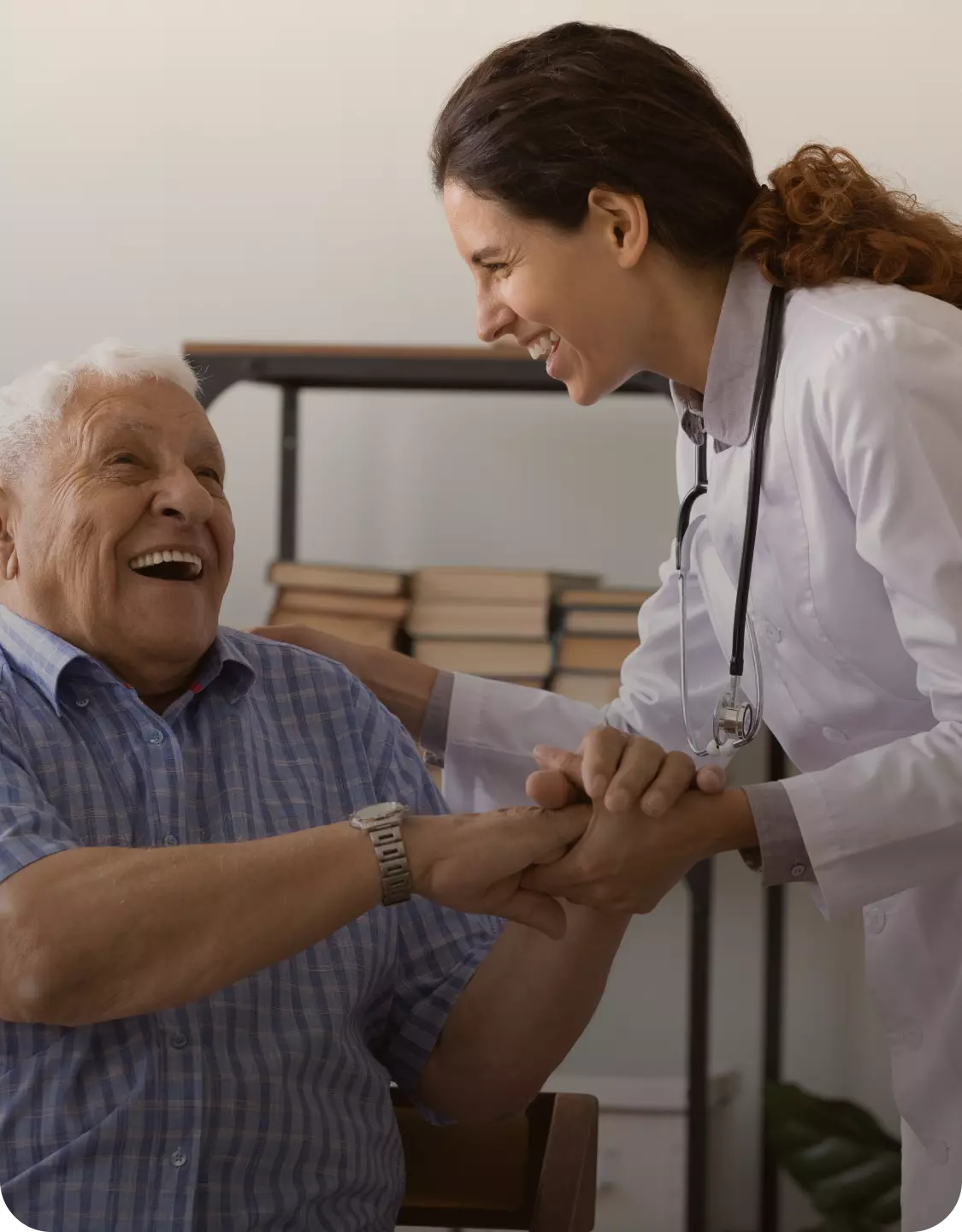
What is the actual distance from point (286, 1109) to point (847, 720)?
644 millimetres

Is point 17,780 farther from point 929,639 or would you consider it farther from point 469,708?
point 929,639

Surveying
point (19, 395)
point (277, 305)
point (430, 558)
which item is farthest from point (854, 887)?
point (277, 305)

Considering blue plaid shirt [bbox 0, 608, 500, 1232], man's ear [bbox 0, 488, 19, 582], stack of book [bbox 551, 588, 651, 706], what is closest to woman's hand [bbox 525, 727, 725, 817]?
blue plaid shirt [bbox 0, 608, 500, 1232]

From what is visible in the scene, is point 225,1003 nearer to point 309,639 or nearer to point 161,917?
point 161,917

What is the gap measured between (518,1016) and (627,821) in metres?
0.25

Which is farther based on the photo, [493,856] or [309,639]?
[309,639]

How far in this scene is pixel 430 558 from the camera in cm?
284

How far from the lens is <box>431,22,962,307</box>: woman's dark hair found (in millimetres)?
1360

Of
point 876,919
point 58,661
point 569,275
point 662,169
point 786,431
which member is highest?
point 662,169

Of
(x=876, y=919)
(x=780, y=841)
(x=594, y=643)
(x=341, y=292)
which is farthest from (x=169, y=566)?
(x=341, y=292)

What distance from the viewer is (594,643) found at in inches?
96.0

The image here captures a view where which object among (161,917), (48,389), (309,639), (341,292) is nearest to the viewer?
(161,917)

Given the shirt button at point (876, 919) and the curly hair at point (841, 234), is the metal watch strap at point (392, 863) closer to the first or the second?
the shirt button at point (876, 919)

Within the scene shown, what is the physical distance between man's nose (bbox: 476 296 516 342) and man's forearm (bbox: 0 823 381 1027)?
1.85 ft
